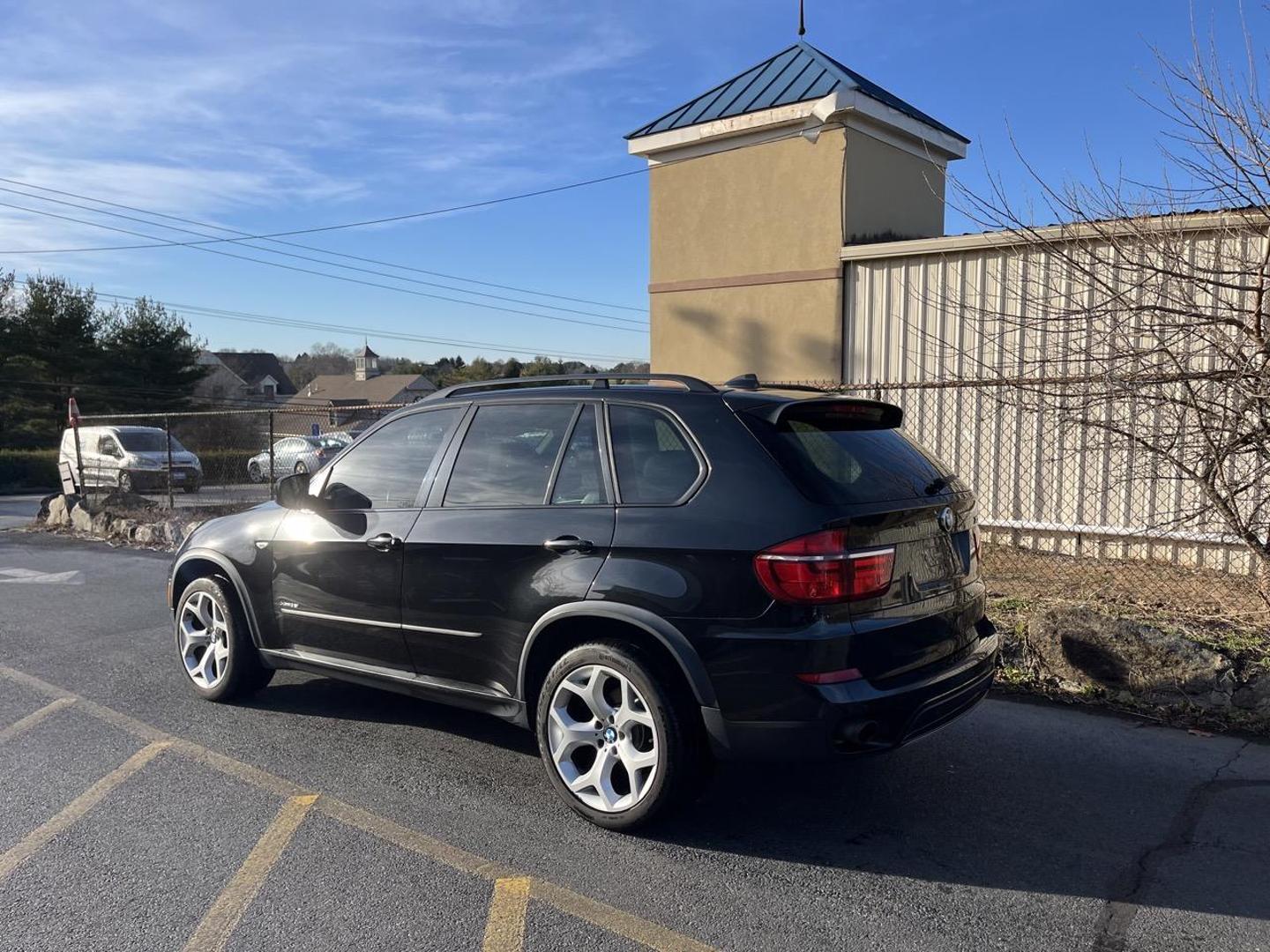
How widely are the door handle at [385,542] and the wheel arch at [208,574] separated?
1.11 metres

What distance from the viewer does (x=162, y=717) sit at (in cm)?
532

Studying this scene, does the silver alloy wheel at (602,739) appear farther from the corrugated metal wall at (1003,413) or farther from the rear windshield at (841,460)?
the corrugated metal wall at (1003,413)

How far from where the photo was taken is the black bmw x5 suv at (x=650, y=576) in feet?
11.3

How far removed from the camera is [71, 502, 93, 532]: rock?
48.4 feet

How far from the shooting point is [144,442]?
23.5m

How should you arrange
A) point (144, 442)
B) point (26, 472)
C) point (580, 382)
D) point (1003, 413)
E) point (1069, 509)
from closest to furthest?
point (580, 382), point (1069, 509), point (1003, 413), point (144, 442), point (26, 472)

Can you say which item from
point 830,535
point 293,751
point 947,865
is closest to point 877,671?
point 830,535

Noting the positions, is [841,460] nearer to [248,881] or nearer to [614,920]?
[614,920]

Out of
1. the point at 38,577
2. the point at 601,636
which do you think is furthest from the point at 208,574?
the point at 38,577

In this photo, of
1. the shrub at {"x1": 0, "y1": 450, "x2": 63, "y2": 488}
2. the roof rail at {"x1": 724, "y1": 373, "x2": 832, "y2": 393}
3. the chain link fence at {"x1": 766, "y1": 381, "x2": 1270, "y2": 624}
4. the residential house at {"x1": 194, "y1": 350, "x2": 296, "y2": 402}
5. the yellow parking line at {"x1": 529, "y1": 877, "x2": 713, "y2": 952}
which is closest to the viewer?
the yellow parking line at {"x1": 529, "y1": 877, "x2": 713, "y2": 952}

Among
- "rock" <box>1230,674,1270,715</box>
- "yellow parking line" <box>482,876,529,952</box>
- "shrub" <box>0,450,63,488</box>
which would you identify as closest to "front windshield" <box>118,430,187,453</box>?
"shrub" <box>0,450,63,488</box>

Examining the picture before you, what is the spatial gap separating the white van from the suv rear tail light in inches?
771

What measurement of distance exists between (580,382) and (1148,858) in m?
3.01

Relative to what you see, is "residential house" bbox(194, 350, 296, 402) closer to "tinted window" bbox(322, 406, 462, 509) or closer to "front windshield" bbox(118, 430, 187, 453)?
"front windshield" bbox(118, 430, 187, 453)
